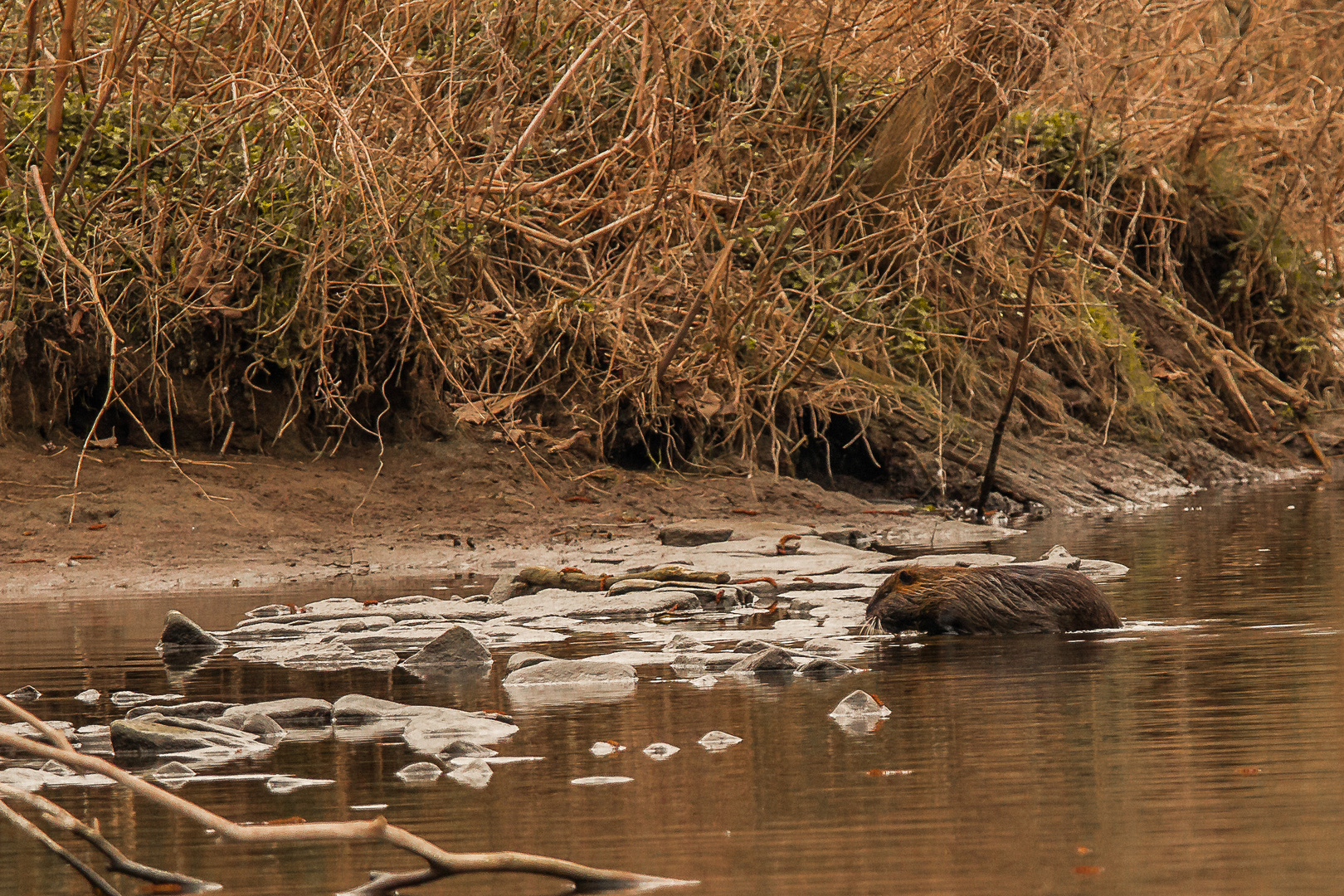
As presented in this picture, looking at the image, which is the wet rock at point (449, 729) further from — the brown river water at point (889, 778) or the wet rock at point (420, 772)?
the wet rock at point (420, 772)

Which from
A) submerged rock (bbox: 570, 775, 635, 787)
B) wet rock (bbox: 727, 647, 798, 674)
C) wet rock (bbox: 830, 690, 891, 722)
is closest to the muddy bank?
wet rock (bbox: 727, 647, 798, 674)

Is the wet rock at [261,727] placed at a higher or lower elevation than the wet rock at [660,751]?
lower

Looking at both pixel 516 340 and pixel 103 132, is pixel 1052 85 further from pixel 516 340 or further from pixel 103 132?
pixel 103 132

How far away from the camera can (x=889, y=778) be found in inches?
140

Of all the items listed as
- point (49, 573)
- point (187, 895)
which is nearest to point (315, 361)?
point (49, 573)

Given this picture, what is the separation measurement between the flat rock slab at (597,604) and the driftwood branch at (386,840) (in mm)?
4542

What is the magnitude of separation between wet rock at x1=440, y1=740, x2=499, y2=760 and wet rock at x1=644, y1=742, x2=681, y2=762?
362mm

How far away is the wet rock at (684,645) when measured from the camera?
6012 millimetres

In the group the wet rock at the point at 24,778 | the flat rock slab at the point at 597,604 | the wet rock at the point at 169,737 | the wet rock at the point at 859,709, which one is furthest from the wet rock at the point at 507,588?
the wet rock at the point at 24,778

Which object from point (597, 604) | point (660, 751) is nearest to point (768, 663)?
point (660, 751)

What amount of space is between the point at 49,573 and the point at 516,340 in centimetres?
382

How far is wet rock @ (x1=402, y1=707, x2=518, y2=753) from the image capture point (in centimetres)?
427

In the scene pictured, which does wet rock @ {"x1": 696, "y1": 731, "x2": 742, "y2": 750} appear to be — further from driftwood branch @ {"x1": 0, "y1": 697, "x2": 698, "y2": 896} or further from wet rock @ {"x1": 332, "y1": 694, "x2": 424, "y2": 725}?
driftwood branch @ {"x1": 0, "y1": 697, "x2": 698, "y2": 896}

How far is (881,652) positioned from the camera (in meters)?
5.81
